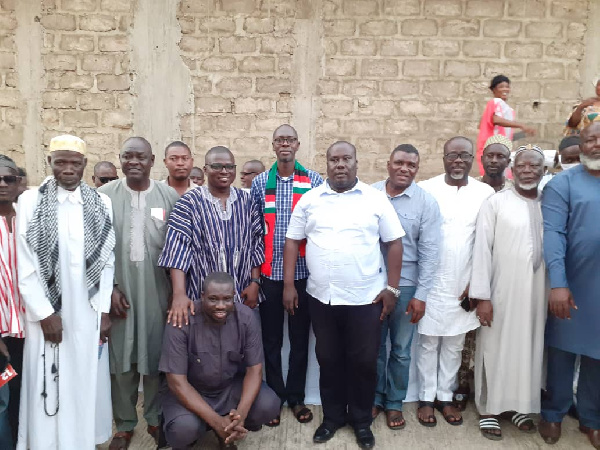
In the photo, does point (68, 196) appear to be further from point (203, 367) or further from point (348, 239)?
point (348, 239)

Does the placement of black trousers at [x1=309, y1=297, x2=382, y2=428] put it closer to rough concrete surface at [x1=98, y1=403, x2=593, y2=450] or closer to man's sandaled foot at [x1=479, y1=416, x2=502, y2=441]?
rough concrete surface at [x1=98, y1=403, x2=593, y2=450]

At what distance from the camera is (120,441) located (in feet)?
11.0

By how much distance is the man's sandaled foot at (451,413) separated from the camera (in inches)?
146

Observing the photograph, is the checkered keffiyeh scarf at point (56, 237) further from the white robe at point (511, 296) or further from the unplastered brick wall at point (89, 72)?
the unplastered brick wall at point (89, 72)

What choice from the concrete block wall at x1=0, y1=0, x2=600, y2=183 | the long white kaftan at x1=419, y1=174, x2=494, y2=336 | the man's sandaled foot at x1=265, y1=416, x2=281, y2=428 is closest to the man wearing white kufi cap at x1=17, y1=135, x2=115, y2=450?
the man's sandaled foot at x1=265, y1=416, x2=281, y2=428

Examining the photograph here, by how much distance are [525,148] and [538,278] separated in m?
0.89

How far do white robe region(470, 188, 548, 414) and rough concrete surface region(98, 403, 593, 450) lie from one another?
0.21 meters

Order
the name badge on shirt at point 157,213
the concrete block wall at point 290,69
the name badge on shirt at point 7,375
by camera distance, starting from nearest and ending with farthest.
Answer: the name badge on shirt at point 7,375 < the name badge on shirt at point 157,213 < the concrete block wall at point 290,69

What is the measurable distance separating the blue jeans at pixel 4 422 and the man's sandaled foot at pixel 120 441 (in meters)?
0.62

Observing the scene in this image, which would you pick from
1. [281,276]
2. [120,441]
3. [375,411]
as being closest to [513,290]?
[375,411]

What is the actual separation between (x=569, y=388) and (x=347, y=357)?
5.00 ft

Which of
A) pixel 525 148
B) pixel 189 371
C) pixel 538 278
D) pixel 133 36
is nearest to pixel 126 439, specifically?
pixel 189 371

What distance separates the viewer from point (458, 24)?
643cm

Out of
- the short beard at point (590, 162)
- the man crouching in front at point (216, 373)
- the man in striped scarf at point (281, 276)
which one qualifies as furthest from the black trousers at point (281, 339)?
the short beard at point (590, 162)
